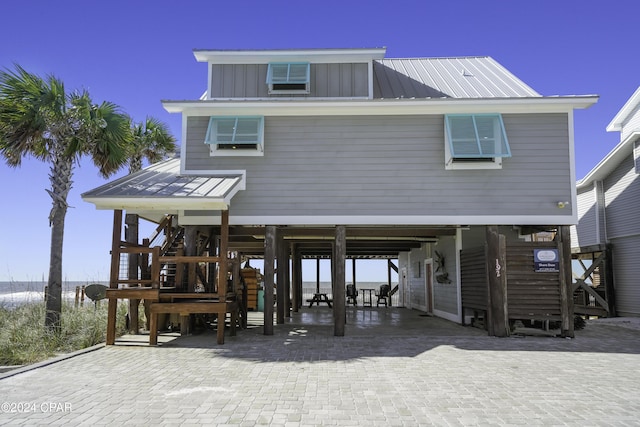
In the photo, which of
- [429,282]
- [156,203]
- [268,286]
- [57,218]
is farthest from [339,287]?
[429,282]

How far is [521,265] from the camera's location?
11.4 m

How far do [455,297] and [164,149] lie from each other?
12.6 m

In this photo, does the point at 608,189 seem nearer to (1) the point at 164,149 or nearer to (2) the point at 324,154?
(2) the point at 324,154

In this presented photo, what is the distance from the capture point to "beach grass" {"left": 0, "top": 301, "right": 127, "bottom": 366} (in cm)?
855

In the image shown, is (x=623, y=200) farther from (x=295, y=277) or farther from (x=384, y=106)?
(x=295, y=277)

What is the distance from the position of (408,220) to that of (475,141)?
242 cm

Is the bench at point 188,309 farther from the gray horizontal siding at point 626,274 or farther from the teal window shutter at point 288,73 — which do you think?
the gray horizontal siding at point 626,274

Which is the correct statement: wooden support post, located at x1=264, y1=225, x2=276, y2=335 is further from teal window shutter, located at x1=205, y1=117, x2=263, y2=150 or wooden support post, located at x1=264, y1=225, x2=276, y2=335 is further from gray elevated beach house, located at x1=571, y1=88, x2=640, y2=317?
gray elevated beach house, located at x1=571, y1=88, x2=640, y2=317

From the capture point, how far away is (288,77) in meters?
12.5

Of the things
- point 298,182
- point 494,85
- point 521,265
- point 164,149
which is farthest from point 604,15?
point 164,149

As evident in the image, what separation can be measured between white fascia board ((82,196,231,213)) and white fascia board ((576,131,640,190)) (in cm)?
1354

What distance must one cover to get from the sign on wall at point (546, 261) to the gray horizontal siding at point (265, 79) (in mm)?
6086

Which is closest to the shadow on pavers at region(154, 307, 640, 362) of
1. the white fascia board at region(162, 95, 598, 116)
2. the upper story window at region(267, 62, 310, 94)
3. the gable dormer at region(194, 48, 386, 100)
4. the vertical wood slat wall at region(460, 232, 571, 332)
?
the vertical wood slat wall at region(460, 232, 571, 332)

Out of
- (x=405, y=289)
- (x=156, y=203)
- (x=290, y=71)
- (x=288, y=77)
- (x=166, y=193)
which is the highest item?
(x=290, y=71)
